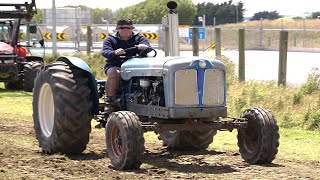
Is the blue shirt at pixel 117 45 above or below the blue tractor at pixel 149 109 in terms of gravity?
above

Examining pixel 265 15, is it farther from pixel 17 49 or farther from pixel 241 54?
pixel 241 54

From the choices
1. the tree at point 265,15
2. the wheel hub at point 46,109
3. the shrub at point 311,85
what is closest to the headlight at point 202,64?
the wheel hub at point 46,109

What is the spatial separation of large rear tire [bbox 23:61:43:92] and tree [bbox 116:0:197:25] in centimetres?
3802

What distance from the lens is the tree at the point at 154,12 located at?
5978 centimetres

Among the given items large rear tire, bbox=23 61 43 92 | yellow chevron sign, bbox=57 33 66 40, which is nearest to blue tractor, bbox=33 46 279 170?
large rear tire, bbox=23 61 43 92

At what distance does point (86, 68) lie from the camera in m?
9.66

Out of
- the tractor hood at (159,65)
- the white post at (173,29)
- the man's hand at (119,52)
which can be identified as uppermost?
the white post at (173,29)

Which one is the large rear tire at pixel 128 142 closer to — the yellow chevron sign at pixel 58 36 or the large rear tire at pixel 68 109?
the large rear tire at pixel 68 109

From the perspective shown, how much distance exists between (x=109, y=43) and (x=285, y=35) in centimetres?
727

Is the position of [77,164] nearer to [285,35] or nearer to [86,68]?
[86,68]

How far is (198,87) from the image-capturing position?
877 cm

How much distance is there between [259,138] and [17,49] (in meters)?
12.8

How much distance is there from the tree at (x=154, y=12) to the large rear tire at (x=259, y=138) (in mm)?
48978

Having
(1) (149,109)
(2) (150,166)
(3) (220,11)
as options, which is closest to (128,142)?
(2) (150,166)
